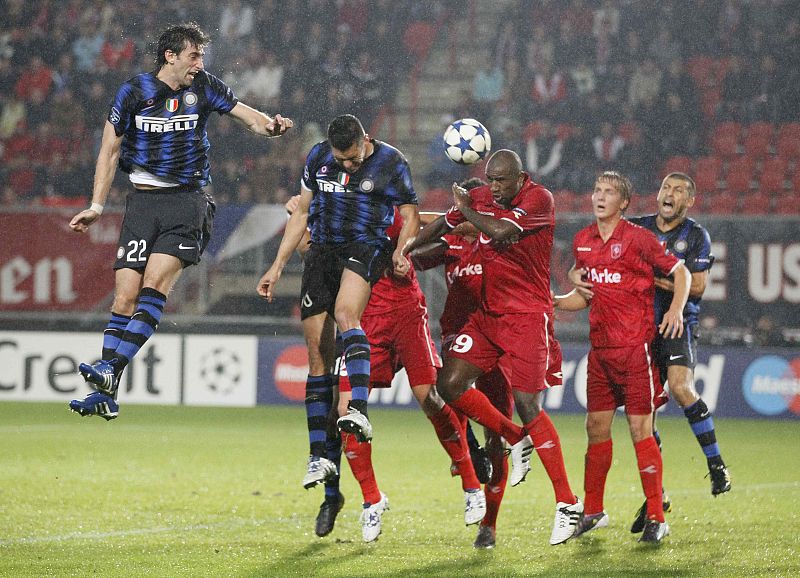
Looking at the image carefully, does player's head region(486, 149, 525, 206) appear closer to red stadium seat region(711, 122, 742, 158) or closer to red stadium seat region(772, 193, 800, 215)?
red stadium seat region(772, 193, 800, 215)

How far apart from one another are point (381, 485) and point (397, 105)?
10.4m

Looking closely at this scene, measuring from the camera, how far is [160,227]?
6770 millimetres

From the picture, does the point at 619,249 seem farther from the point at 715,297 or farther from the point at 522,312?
the point at 715,297

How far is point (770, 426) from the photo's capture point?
1266 centimetres

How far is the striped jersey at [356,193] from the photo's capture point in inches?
267

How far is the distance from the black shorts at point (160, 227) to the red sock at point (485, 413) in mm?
1676

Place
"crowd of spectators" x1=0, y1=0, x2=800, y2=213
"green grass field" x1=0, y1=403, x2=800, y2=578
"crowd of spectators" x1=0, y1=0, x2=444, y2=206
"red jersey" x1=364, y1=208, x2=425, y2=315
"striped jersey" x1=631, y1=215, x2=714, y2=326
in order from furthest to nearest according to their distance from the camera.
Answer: "crowd of spectators" x1=0, y1=0, x2=444, y2=206
"crowd of spectators" x1=0, y1=0, x2=800, y2=213
"striped jersey" x1=631, y1=215, x2=714, y2=326
"red jersey" x1=364, y1=208, x2=425, y2=315
"green grass field" x1=0, y1=403, x2=800, y2=578

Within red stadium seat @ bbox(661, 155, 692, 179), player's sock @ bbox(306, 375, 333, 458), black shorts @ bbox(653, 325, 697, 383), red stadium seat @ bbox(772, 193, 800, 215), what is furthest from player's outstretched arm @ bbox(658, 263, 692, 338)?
red stadium seat @ bbox(661, 155, 692, 179)

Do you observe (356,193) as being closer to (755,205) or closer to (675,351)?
(675,351)

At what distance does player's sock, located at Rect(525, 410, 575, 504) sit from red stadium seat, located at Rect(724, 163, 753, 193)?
10281mm

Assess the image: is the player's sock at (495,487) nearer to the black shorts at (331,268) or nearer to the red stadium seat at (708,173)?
the black shorts at (331,268)

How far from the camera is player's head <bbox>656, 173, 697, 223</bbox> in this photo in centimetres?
732

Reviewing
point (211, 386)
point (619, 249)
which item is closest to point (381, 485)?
point (619, 249)

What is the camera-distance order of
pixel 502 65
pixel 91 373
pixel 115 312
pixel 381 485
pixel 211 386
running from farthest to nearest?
1. pixel 502 65
2. pixel 211 386
3. pixel 381 485
4. pixel 115 312
5. pixel 91 373
